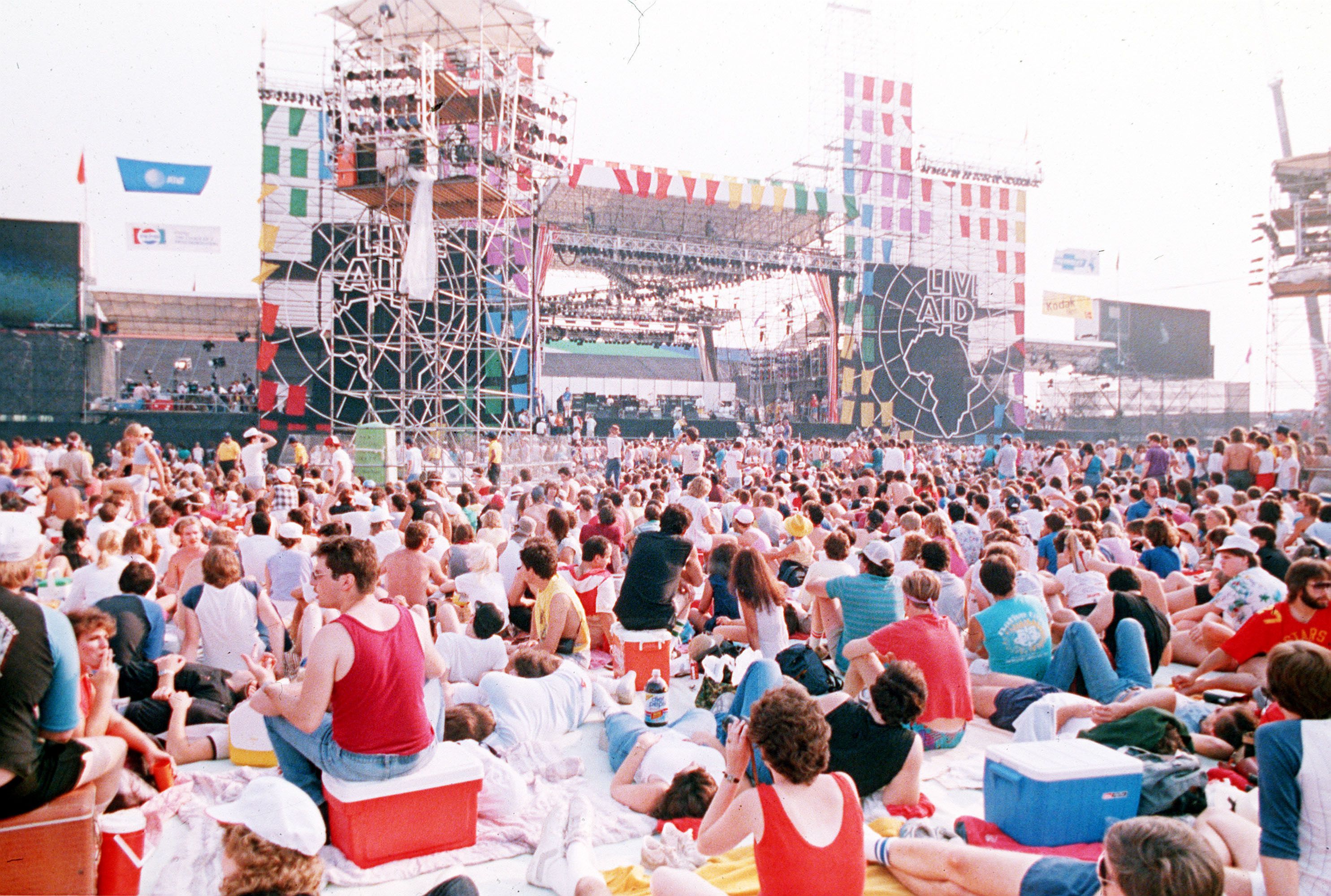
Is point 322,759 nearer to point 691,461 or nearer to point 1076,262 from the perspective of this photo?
point 691,461

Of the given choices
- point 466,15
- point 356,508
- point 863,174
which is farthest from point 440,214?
point 863,174

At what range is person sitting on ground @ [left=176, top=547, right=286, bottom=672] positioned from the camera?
4.91 meters

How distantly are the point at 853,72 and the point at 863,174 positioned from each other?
13.2 ft

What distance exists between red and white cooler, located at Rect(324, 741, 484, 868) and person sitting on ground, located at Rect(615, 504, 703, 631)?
229 cm

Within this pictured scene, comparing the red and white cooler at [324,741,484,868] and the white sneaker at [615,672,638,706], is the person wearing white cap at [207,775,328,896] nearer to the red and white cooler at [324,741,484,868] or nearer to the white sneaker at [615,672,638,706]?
the red and white cooler at [324,741,484,868]

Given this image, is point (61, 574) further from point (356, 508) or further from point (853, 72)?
point (853, 72)

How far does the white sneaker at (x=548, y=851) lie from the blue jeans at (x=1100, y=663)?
119 inches

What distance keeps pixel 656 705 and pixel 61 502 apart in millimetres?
7060

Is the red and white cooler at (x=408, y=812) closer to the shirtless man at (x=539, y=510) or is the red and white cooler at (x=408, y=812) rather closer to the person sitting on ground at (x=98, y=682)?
the person sitting on ground at (x=98, y=682)

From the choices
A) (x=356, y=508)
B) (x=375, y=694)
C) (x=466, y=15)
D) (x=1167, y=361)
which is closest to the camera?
(x=375, y=694)

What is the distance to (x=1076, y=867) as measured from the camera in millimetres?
2578

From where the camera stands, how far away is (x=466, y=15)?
18.1 metres

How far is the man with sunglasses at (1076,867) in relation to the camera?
187 cm

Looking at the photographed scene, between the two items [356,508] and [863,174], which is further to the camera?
[863,174]
